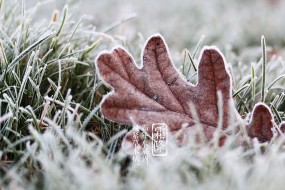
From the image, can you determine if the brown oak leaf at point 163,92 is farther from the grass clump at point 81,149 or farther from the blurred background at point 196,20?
the blurred background at point 196,20

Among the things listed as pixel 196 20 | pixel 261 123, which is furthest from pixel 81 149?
pixel 196 20

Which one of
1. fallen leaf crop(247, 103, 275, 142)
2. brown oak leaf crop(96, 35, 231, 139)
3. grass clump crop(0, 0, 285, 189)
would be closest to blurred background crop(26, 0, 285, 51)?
grass clump crop(0, 0, 285, 189)

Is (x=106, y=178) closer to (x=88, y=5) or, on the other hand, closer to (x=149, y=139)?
(x=149, y=139)

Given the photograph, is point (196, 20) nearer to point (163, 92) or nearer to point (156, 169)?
point (163, 92)

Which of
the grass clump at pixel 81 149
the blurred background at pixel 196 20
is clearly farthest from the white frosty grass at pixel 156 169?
the blurred background at pixel 196 20

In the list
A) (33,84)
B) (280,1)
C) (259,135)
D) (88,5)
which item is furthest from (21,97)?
(280,1)
